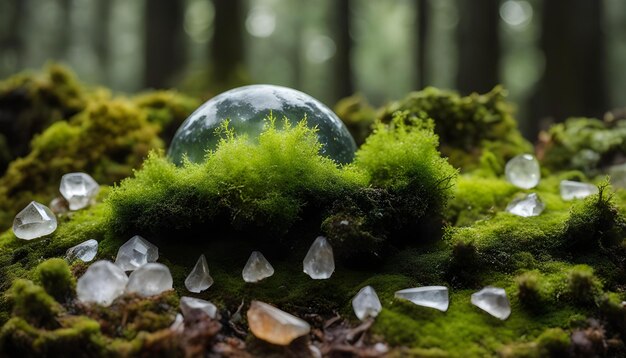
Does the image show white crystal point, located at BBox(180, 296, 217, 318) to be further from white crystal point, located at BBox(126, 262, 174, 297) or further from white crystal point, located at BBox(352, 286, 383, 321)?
white crystal point, located at BBox(352, 286, 383, 321)

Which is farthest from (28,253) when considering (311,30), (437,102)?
(311,30)

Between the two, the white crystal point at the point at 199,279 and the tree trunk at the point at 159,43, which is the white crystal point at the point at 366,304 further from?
the tree trunk at the point at 159,43

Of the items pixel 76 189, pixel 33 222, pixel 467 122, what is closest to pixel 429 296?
pixel 33 222

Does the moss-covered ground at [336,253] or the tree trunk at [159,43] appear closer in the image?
the moss-covered ground at [336,253]

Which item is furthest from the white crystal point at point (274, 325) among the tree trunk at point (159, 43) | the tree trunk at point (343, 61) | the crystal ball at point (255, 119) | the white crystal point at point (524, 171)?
the tree trunk at point (343, 61)

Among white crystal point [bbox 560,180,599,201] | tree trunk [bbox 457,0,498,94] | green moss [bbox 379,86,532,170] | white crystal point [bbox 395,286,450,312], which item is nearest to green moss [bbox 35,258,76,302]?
white crystal point [bbox 395,286,450,312]

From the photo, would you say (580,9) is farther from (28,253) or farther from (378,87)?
(378,87)

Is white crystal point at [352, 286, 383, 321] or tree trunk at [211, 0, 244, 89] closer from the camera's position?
white crystal point at [352, 286, 383, 321]
